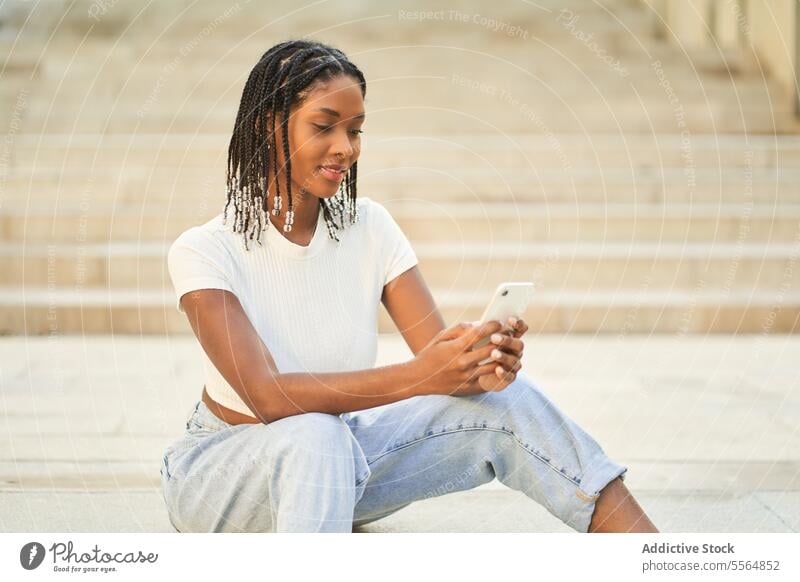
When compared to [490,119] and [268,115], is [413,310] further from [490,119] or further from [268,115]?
[490,119]

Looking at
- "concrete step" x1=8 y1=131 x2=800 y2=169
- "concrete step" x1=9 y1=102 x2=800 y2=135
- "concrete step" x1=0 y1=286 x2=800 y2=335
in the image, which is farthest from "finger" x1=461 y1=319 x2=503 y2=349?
"concrete step" x1=9 y1=102 x2=800 y2=135

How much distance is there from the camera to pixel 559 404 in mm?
3793

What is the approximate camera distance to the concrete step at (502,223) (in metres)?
5.53

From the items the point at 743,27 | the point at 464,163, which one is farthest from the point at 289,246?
the point at 743,27

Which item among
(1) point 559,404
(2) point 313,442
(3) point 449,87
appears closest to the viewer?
(2) point 313,442

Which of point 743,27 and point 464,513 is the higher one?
point 743,27

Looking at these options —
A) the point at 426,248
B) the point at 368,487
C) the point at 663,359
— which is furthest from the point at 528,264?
the point at 368,487

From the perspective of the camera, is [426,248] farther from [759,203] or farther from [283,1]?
[283,1]

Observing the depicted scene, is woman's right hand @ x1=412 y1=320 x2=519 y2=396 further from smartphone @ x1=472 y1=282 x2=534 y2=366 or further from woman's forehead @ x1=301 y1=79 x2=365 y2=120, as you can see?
woman's forehead @ x1=301 y1=79 x2=365 y2=120

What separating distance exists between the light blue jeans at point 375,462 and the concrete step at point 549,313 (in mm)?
2873

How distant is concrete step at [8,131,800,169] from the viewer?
235 inches

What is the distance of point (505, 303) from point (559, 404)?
6.14 feet

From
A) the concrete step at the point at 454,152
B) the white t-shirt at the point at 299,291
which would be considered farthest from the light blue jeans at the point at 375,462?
the concrete step at the point at 454,152
